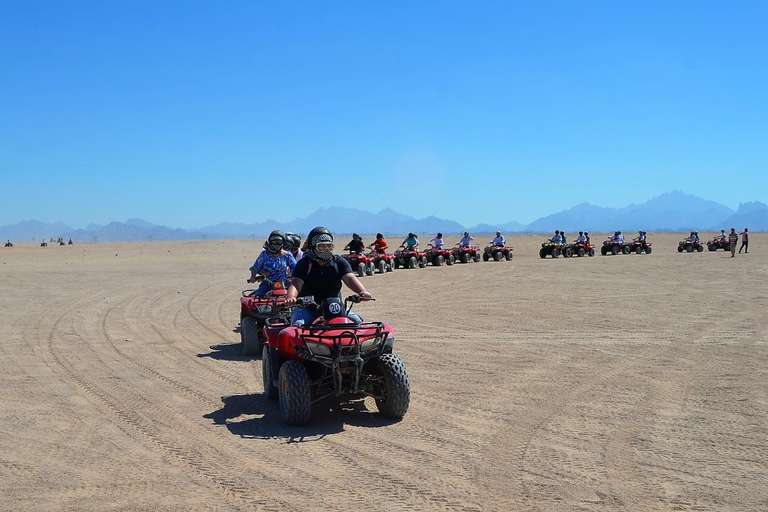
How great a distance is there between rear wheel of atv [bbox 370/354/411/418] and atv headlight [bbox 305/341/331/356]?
1.70 ft

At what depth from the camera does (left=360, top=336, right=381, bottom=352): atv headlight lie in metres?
6.36

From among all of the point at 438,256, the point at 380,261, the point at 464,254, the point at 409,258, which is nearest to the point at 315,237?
the point at 380,261

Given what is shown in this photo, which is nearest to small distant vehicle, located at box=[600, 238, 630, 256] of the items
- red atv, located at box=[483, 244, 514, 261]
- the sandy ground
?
red atv, located at box=[483, 244, 514, 261]

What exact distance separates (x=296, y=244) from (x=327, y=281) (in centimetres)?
432

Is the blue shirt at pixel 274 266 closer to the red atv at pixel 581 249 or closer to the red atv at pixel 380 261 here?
the red atv at pixel 380 261

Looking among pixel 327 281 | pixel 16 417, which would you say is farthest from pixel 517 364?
pixel 16 417

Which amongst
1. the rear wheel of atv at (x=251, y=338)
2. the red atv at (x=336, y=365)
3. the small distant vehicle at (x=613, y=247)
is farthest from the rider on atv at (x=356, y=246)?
the small distant vehicle at (x=613, y=247)

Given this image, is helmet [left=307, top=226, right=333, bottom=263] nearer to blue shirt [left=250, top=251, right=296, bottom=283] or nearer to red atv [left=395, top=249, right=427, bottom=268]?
blue shirt [left=250, top=251, right=296, bottom=283]

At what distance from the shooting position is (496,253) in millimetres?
32562

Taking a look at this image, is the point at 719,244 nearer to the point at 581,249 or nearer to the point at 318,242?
the point at 581,249

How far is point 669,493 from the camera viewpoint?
469 cm

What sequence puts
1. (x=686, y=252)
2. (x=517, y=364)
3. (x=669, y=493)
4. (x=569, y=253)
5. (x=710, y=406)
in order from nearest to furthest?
(x=669, y=493)
(x=710, y=406)
(x=517, y=364)
(x=569, y=253)
(x=686, y=252)

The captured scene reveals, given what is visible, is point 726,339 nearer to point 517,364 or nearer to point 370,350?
point 517,364

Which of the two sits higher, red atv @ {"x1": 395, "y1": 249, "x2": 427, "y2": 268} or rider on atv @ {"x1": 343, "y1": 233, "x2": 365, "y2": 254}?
rider on atv @ {"x1": 343, "y1": 233, "x2": 365, "y2": 254}
